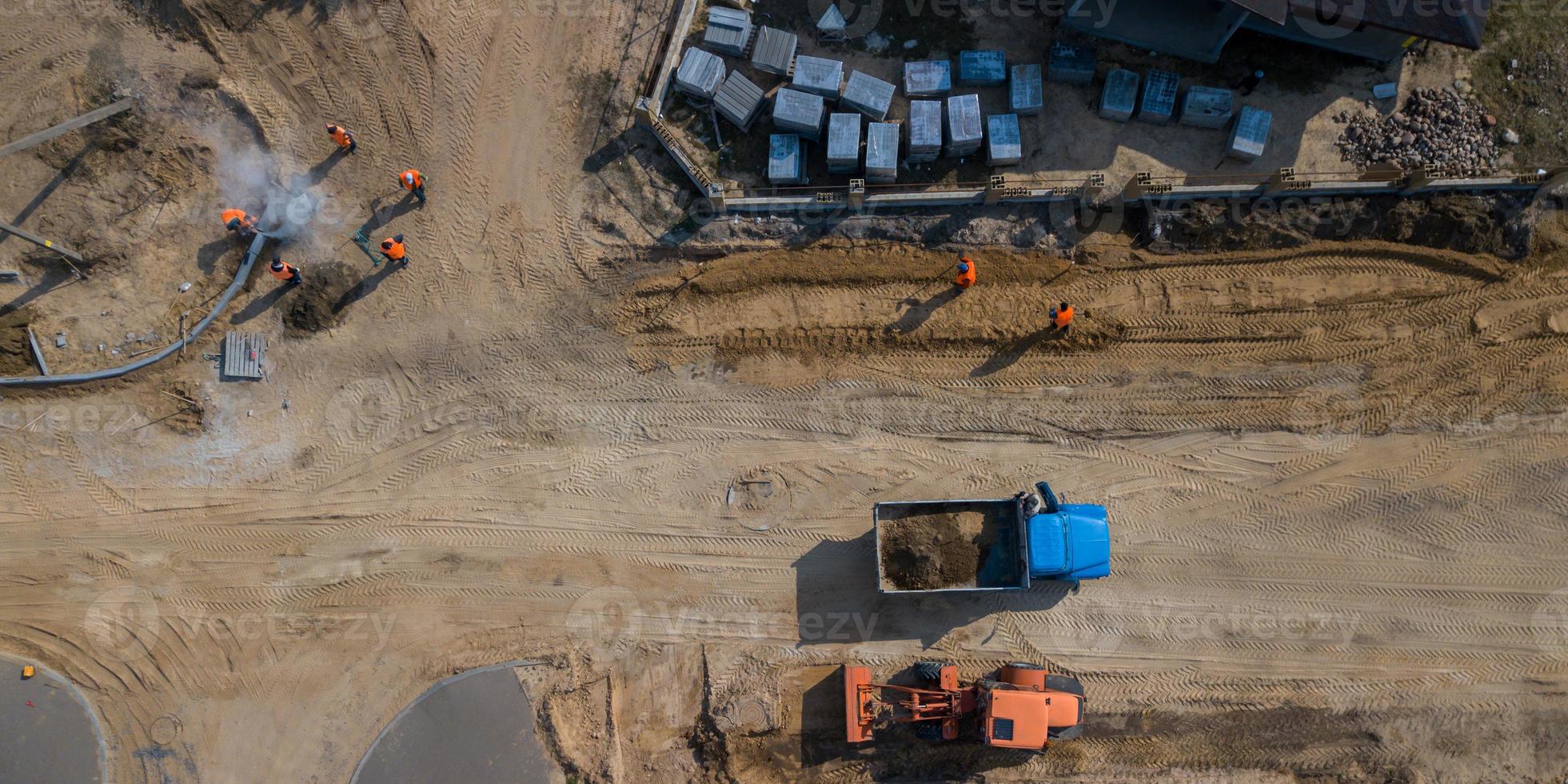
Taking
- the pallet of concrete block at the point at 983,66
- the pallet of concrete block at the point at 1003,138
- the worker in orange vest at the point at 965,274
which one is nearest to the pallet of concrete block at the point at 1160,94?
the pallet of concrete block at the point at 1003,138

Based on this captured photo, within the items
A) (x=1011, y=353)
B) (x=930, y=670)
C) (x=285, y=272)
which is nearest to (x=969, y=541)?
(x=930, y=670)

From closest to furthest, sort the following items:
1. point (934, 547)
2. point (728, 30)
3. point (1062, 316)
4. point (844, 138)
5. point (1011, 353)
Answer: point (934, 547) → point (1062, 316) → point (1011, 353) → point (844, 138) → point (728, 30)

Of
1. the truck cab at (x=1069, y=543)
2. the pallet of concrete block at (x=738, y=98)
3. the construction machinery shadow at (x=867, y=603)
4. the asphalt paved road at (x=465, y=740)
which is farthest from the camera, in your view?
the pallet of concrete block at (x=738, y=98)

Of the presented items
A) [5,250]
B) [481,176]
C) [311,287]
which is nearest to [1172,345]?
[481,176]

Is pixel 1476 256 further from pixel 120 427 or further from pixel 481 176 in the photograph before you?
pixel 120 427

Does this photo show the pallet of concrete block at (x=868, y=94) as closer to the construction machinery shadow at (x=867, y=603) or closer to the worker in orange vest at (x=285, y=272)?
the construction machinery shadow at (x=867, y=603)

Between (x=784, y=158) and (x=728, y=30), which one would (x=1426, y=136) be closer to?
(x=784, y=158)
